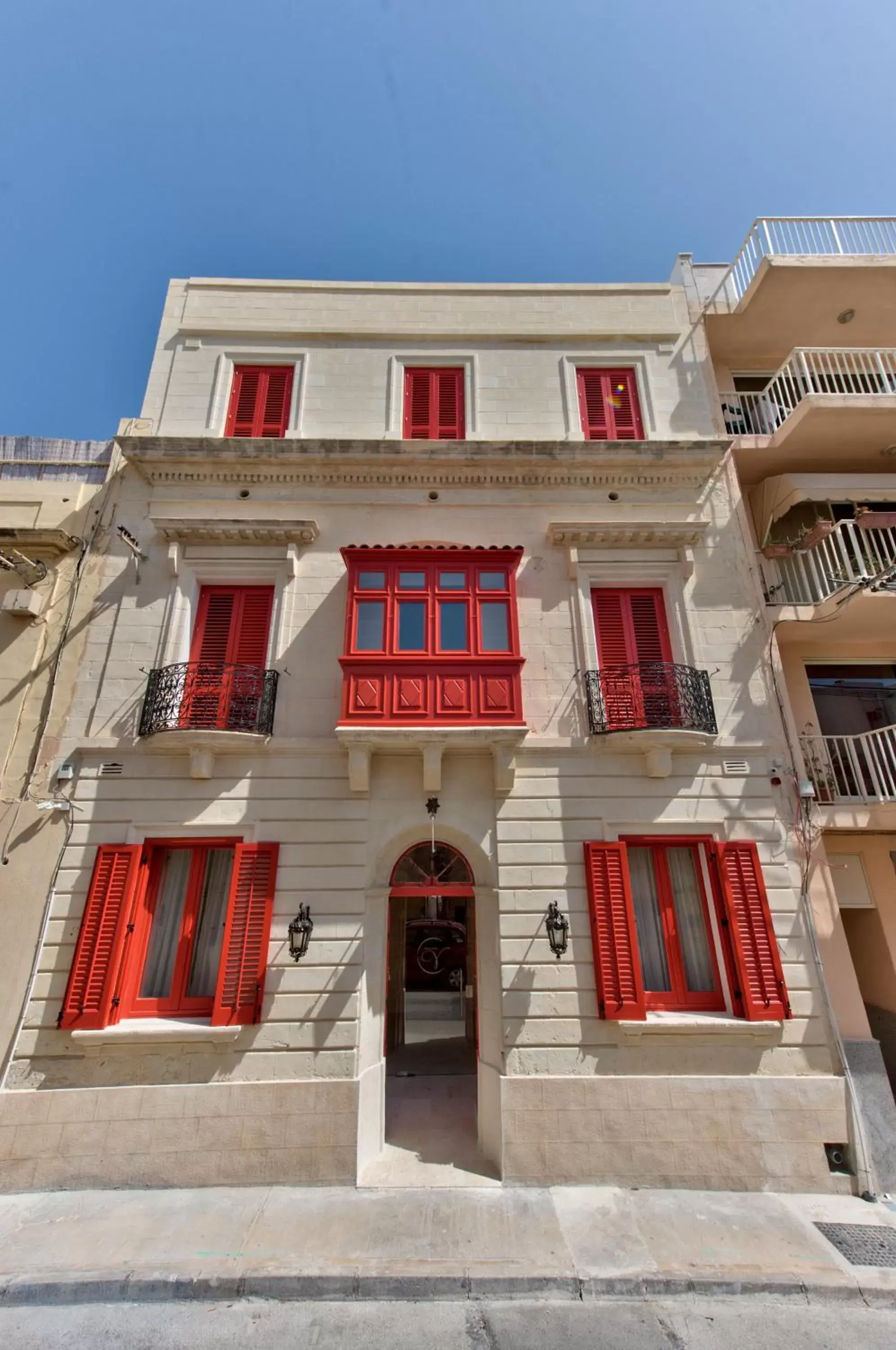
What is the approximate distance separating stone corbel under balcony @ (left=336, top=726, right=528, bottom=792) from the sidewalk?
15.8ft

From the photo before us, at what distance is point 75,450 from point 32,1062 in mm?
10071

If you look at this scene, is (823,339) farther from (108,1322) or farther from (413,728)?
(108,1322)

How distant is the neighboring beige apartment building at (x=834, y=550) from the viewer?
8242 mm

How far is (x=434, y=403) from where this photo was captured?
35.3 ft

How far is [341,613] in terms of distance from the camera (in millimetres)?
9102

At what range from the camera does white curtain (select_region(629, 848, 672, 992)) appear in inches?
310

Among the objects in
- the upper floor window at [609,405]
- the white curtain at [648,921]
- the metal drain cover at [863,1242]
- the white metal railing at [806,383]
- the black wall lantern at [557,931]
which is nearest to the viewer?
the metal drain cover at [863,1242]

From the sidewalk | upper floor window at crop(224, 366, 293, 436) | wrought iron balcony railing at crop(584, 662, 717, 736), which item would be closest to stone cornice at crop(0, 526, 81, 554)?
upper floor window at crop(224, 366, 293, 436)

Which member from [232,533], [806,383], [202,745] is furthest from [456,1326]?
[806,383]

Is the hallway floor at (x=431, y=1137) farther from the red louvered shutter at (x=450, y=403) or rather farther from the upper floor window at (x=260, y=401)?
the upper floor window at (x=260, y=401)

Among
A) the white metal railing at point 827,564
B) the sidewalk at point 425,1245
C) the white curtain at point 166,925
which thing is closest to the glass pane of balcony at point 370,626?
the white curtain at point 166,925

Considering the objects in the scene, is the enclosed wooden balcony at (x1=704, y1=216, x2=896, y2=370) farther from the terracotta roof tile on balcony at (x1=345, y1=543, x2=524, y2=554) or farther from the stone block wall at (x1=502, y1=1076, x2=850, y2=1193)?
the stone block wall at (x1=502, y1=1076, x2=850, y2=1193)

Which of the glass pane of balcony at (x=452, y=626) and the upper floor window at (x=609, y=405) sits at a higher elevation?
the upper floor window at (x=609, y=405)

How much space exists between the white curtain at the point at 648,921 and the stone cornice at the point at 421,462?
668 centimetres
